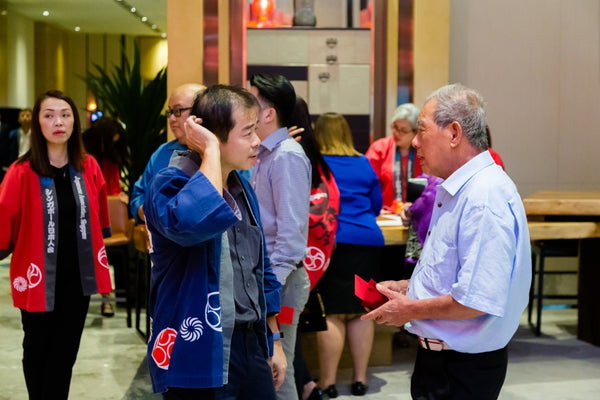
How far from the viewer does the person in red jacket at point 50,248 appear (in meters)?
3.30

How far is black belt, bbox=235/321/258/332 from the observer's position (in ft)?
6.54

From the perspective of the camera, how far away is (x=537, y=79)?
655 centimetres

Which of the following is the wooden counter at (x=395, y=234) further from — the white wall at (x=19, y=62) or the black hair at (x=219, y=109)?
the white wall at (x=19, y=62)

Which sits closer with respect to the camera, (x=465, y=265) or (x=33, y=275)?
(x=465, y=265)

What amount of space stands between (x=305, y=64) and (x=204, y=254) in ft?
16.3

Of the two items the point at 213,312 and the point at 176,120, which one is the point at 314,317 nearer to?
the point at 176,120

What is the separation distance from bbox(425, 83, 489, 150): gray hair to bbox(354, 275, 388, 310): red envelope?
50 cm

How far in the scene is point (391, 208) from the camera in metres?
5.30

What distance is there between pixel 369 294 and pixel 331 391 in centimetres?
201

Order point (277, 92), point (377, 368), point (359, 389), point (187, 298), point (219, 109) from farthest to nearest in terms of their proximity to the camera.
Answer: point (377, 368) < point (359, 389) < point (277, 92) < point (219, 109) < point (187, 298)

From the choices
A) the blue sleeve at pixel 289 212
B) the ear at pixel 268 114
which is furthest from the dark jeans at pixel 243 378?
the ear at pixel 268 114

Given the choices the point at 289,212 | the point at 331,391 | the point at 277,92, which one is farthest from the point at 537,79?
the point at 289,212

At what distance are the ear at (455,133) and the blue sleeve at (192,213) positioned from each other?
0.64m

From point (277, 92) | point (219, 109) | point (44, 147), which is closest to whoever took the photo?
point (219, 109)
